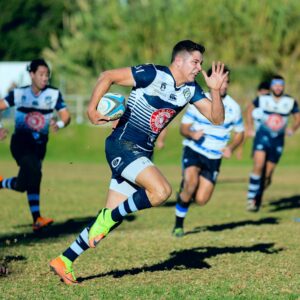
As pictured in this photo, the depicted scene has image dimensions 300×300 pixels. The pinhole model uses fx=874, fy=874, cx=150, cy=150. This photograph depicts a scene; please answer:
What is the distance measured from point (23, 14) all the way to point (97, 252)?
45118mm

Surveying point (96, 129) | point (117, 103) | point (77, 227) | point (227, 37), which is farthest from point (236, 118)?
point (227, 37)

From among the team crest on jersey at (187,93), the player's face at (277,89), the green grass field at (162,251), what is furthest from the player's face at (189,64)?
the player's face at (277,89)

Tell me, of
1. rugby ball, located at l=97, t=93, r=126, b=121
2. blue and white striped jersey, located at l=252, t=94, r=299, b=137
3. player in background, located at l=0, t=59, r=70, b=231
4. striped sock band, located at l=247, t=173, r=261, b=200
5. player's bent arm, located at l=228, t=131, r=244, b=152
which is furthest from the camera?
striped sock band, located at l=247, t=173, r=261, b=200

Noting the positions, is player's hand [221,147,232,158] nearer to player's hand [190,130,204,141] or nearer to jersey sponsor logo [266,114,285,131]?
player's hand [190,130,204,141]

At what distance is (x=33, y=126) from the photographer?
1212cm

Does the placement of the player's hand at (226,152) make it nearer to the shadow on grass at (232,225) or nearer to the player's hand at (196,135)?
the player's hand at (196,135)

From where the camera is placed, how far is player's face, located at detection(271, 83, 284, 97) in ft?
50.9

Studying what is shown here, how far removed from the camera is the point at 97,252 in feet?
33.1

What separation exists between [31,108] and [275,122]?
5295mm

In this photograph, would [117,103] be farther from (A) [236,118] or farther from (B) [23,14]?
(B) [23,14]

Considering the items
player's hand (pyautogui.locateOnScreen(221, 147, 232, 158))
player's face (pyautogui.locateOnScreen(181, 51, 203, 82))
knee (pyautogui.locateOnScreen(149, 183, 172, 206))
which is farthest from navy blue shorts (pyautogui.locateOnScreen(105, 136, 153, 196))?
player's hand (pyautogui.locateOnScreen(221, 147, 232, 158))

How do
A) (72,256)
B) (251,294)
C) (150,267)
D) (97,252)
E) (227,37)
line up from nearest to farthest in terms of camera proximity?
1. (251,294)
2. (72,256)
3. (150,267)
4. (97,252)
5. (227,37)

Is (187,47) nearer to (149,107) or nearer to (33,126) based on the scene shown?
(149,107)

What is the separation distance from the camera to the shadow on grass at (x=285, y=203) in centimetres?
1645
